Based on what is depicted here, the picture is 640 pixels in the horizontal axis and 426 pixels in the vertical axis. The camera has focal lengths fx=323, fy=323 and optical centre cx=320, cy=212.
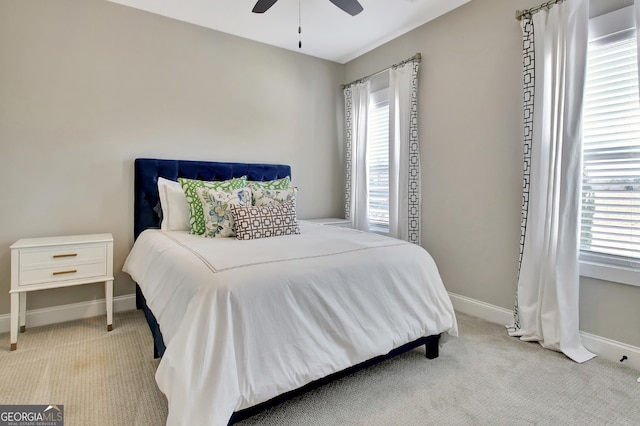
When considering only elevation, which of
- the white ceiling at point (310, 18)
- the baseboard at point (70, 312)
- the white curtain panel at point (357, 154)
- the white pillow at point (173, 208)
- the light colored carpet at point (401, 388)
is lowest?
the light colored carpet at point (401, 388)

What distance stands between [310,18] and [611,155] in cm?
266

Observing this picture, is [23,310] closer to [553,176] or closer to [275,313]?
[275,313]

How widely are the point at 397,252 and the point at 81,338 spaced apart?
93.3 inches

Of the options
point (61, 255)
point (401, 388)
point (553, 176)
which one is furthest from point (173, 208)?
point (553, 176)

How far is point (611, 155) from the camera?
201 centimetres

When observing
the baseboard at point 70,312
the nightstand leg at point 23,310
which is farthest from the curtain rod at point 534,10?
the nightstand leg at point 23,310

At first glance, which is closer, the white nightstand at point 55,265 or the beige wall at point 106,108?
the white nightstand at point 55,265

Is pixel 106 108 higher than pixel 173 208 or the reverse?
higher

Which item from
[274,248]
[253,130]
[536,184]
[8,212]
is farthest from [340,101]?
[8,212]

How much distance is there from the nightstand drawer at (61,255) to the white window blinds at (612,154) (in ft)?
11.3

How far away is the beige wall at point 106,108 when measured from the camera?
2500 mm

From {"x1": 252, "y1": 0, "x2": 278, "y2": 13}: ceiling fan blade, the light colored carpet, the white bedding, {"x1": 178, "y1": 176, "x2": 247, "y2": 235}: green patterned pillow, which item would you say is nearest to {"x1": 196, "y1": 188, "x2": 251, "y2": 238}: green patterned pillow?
{"x1": 178, "y1": 176, "x2": 247, "y2": 235}: green patterned pillow

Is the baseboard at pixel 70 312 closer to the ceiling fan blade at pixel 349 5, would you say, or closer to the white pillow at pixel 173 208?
the white pillow at pixel 173 208

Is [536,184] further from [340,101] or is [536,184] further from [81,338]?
[81,338]
